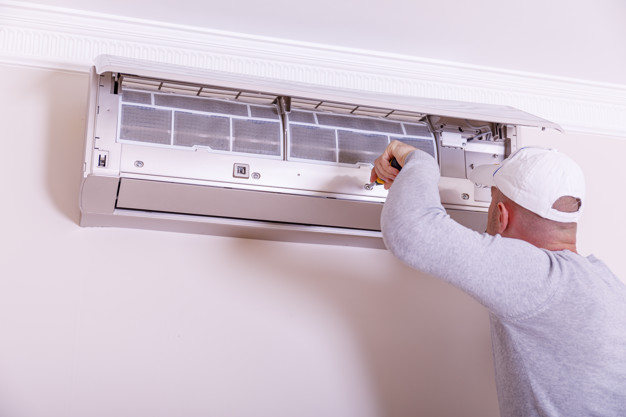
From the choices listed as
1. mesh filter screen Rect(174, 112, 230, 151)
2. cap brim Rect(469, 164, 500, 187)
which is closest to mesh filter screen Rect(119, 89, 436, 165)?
mesh filter screen Rect(174, 112, 230, 151)

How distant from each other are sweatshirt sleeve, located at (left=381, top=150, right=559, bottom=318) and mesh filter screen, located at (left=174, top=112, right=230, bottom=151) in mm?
429

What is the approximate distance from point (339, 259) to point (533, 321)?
64 centimetres

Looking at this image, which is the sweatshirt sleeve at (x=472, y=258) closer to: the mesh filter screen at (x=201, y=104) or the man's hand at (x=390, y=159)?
the man's hand at (x=390, y=159)

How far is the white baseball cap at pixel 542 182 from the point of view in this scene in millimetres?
1277

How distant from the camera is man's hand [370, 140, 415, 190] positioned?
136 centimetres

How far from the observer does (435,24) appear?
1709 mm

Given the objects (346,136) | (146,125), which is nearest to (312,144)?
(346,136)

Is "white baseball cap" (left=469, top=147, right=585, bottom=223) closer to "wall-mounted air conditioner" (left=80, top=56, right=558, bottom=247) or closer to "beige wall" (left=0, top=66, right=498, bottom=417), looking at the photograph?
"wall-mounted air conditioner" (left=80, top=56, right=558, bottom=247)

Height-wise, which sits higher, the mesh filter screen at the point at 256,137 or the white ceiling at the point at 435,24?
the white ceiling at the point at 435,24

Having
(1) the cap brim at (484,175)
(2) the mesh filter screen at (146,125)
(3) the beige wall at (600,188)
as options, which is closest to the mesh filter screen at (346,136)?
(1) the cap brim at (484,175)

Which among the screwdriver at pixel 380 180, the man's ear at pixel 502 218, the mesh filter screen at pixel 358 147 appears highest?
the mesh filter screen at pixel 358 147

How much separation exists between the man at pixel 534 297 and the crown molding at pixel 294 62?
656 millimetres

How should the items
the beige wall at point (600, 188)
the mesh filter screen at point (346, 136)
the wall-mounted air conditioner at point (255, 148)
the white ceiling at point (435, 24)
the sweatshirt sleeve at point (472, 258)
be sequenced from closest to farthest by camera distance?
the sweatshirt sleeve at point (472, 258), the wall-mounted air conditioner at point (255, 148), the mesh filter screen at point (346, 136), the white ceiling at point (435, 24), the beige wall at point (600, 188)

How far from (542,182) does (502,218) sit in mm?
103
